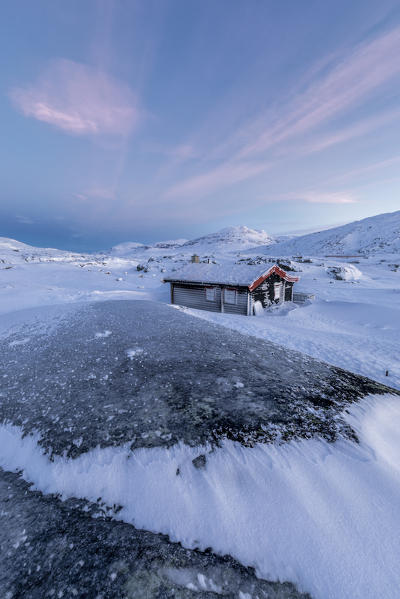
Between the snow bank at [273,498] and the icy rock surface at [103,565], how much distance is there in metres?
0.15

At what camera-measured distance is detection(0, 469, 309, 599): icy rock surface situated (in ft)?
7.56

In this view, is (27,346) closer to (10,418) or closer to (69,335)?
(69,335)

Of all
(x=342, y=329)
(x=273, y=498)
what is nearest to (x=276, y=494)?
(x=273, y=498)

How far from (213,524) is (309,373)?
4.97 metres

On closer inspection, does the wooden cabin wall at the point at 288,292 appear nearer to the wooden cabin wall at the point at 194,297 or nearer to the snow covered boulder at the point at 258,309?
the snow covered boulder at the point at 258,309

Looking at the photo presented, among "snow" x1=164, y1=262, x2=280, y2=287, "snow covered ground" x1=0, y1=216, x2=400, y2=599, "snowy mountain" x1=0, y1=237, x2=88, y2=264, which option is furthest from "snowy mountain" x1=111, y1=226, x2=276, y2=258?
"snow covered ground" x1=0, y1=216, x2=400, y2=599

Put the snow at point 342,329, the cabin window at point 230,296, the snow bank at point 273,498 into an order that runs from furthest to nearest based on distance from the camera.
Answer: the cabin window at point 230,296, the snow at point 342,329, the snow bank at point 273,498

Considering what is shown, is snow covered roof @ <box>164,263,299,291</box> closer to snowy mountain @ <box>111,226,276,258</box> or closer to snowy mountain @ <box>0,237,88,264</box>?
snowy mountain @ <box>0,237,88,264</box>

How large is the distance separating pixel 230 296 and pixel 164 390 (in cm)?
1300

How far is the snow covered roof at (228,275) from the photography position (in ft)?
57.5

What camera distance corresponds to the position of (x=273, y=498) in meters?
3.11

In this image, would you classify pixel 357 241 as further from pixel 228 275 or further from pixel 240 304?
pixel 240 304

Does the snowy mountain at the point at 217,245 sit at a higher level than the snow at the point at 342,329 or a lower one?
higher

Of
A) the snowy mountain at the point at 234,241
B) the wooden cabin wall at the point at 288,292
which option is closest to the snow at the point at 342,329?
the wooden cabin wall at the point at 288,292
